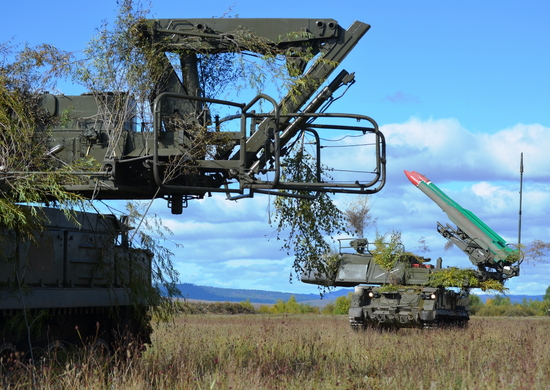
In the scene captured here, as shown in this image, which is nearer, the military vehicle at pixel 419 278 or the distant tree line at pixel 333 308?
the military vehicle at pixel 419 278

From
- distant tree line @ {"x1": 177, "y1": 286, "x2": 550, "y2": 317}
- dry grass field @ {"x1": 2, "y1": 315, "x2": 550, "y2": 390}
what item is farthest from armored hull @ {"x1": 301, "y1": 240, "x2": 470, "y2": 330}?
distant tree line @ {"x1": 177, "y1": 286, "x2": 550, "y2": 317}

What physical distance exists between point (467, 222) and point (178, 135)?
54.3 feet

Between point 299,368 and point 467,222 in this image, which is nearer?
point 299,368

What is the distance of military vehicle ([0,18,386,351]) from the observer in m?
7.30

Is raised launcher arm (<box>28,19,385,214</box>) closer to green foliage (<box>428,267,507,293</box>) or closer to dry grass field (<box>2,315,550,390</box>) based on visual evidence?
dry grass field (<box>2,315,550,390</box>)

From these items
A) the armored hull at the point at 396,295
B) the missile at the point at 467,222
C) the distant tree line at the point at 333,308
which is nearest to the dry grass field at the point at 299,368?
the armored hull at the point at 396,295

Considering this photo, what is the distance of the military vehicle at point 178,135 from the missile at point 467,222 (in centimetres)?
1477

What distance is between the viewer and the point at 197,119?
7.78 m

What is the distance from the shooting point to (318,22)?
806 cm

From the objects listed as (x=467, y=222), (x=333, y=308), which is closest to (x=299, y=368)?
(x=467, y=222)

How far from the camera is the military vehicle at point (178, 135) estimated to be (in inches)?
288

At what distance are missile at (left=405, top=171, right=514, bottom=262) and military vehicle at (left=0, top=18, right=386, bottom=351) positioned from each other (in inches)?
581

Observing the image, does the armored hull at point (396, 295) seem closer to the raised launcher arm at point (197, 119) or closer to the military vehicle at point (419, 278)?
the military vehicle at point (419, 278)

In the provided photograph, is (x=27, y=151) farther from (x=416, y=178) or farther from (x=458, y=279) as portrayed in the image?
(x=416, y=178)
